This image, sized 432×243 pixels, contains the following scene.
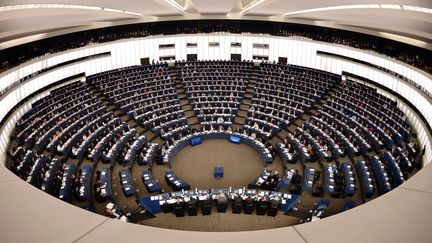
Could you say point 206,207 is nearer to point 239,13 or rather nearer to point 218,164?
point 218,164

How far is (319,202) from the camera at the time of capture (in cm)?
1902

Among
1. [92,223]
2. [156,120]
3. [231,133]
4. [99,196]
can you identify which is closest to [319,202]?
[231,133]

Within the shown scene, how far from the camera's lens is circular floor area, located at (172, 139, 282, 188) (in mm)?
22562

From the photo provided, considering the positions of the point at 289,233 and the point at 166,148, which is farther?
the point at 166,148

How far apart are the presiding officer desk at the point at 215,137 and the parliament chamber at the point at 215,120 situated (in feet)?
0.32

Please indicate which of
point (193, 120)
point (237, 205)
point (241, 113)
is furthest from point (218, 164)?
point (241, 113)

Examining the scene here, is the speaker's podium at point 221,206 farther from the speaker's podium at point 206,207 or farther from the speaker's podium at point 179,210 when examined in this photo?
the speaker's podium at point 179,210

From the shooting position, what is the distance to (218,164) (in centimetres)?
2436

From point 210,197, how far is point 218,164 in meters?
5.12

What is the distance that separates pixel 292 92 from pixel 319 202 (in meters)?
14.5

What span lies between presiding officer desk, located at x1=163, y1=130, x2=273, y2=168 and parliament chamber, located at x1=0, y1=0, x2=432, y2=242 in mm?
99

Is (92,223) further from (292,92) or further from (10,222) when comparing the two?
(292,92)

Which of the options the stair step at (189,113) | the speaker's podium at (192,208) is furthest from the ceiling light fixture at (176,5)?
the speaker's podium at (192,208)

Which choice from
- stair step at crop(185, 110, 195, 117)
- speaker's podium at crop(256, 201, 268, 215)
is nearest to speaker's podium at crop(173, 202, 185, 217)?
speaker's podium at crop(256, 201, 268, 215)
